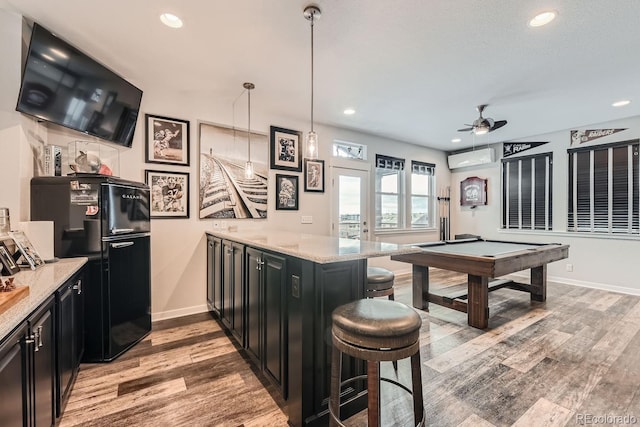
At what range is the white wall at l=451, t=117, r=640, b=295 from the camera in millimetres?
4387

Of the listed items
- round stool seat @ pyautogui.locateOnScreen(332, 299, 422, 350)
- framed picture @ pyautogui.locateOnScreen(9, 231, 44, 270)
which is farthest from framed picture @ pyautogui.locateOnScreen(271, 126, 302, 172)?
round stool seat @ pyautogui.locateOnScreen(332, 299, 422, 350)

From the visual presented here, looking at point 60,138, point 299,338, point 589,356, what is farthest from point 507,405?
point 60,138

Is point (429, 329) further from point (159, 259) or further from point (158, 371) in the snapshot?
point (159, 259)

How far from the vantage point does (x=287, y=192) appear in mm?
4230

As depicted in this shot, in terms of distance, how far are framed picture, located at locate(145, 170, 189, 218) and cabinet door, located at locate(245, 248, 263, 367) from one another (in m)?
1.61

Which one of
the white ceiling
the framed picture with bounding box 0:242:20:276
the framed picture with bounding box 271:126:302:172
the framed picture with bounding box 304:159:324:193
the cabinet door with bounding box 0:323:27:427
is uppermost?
the white ceiling

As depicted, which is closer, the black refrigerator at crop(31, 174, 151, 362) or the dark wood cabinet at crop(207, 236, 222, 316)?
the black refrigerator at crop(31, 174, 151, 362)

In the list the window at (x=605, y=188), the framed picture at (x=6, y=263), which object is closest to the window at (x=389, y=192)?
the window at (x=605, y=188)

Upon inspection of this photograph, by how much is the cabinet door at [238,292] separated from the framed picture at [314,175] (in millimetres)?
2074

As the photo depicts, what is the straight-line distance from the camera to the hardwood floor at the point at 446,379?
175cm

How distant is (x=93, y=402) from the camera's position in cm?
188

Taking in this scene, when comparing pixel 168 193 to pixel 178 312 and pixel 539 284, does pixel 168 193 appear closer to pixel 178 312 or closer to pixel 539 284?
pixel 178 312

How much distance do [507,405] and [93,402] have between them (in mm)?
2737

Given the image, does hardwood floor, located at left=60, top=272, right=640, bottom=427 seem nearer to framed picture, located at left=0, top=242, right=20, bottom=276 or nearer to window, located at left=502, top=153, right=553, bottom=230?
framed picture, located at left=0, top=242, right=20, bottom=276
